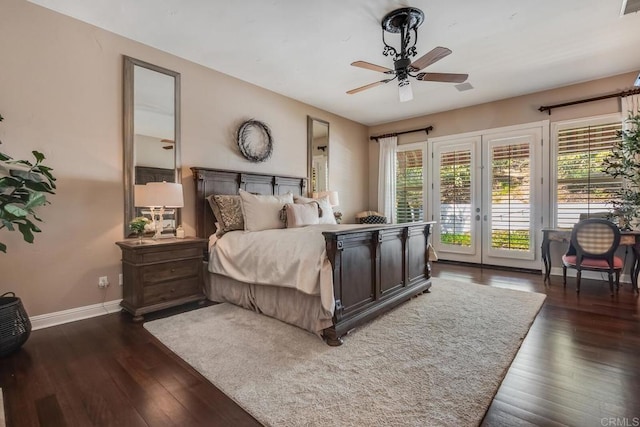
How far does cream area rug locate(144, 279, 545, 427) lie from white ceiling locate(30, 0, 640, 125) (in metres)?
2.94

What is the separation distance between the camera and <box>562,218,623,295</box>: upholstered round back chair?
3.64 metres

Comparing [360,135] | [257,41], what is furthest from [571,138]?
[257,41]

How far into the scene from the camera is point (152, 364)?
2102 mm

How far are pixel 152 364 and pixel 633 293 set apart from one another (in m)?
5.33

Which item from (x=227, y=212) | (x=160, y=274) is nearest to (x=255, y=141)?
(x=227, y=212)

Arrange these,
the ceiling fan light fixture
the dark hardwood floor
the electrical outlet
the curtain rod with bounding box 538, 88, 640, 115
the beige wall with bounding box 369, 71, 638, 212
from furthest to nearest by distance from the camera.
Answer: the beige wall with bounding box 369, 71, 638, 212
the curtain rod with bounding box 538, 88, 640, 115
the ceiling fan light fixture
the electrical outlet
the dark hardwood floor

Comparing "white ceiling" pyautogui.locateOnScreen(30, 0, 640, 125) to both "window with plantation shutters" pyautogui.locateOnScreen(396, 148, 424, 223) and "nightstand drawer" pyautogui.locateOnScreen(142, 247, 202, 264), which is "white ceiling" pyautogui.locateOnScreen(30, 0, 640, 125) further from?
"nightstand drawer" pyautogui.locateOnScreen(142, 247, 202, 264)

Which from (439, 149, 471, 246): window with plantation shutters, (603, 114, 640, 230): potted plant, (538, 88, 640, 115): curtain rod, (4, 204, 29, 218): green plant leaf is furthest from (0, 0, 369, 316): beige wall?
(603, 114, 640, 230): potted plant

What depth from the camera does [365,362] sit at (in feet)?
6.92

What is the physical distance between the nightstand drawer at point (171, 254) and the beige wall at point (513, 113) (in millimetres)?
4554

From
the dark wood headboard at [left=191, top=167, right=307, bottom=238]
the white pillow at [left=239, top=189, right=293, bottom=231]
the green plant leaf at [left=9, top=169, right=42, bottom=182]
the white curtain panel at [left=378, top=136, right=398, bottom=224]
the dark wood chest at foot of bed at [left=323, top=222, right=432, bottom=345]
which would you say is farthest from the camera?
the white curtain panel at [left=378, top=136, right=398, bottom=224]

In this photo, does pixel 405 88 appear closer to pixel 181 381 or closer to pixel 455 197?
pixel 455 197

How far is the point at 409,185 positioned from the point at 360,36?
3733 millimetres

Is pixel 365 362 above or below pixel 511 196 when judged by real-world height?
below
